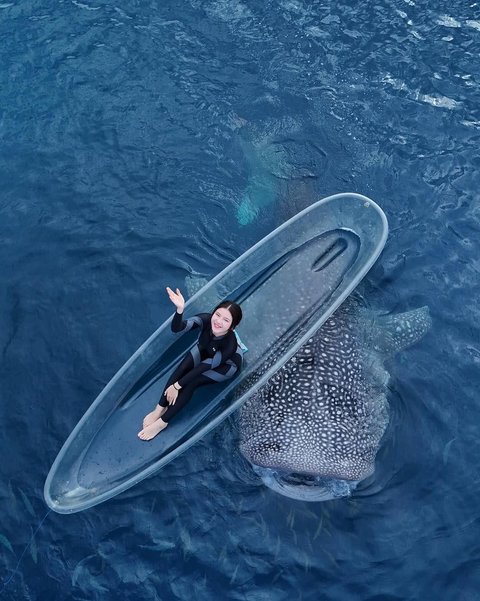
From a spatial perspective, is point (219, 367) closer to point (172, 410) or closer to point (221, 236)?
point (172, 410)

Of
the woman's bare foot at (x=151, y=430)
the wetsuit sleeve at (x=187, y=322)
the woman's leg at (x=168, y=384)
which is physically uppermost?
the wetsuit sleeve at (x=187, y=322)

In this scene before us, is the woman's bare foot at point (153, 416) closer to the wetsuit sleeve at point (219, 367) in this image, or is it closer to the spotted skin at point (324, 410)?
the wetsuit sleeve at point (219, 367)

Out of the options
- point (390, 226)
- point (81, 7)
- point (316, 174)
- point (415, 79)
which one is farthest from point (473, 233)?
point (81, 7)

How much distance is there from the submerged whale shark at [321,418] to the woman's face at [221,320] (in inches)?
42.0

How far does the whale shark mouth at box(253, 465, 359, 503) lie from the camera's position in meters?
7.20

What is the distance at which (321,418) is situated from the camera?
7000 millimetres

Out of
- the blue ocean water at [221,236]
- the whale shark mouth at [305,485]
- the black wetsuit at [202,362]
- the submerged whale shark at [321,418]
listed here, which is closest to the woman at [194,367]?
the black wetsuit at [202,362]

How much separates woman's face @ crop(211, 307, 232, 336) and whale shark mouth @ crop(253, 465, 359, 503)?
1.81 metres

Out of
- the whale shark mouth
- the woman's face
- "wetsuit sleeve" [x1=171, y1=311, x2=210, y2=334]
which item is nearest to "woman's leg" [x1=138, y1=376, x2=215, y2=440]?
"wetsuit sleeve" [x1=171, y1=311, x2=210, y2=334]

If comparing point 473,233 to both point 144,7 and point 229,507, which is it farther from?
point 144,7

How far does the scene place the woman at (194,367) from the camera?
7023 mm

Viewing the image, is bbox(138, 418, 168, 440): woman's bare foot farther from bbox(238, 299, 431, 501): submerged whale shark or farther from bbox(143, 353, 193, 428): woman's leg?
bbox(238, 299, 431, 501): submerged whale shark

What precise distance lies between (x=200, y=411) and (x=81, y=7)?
9.49 m

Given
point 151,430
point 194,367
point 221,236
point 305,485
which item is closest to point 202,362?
point 194,367
